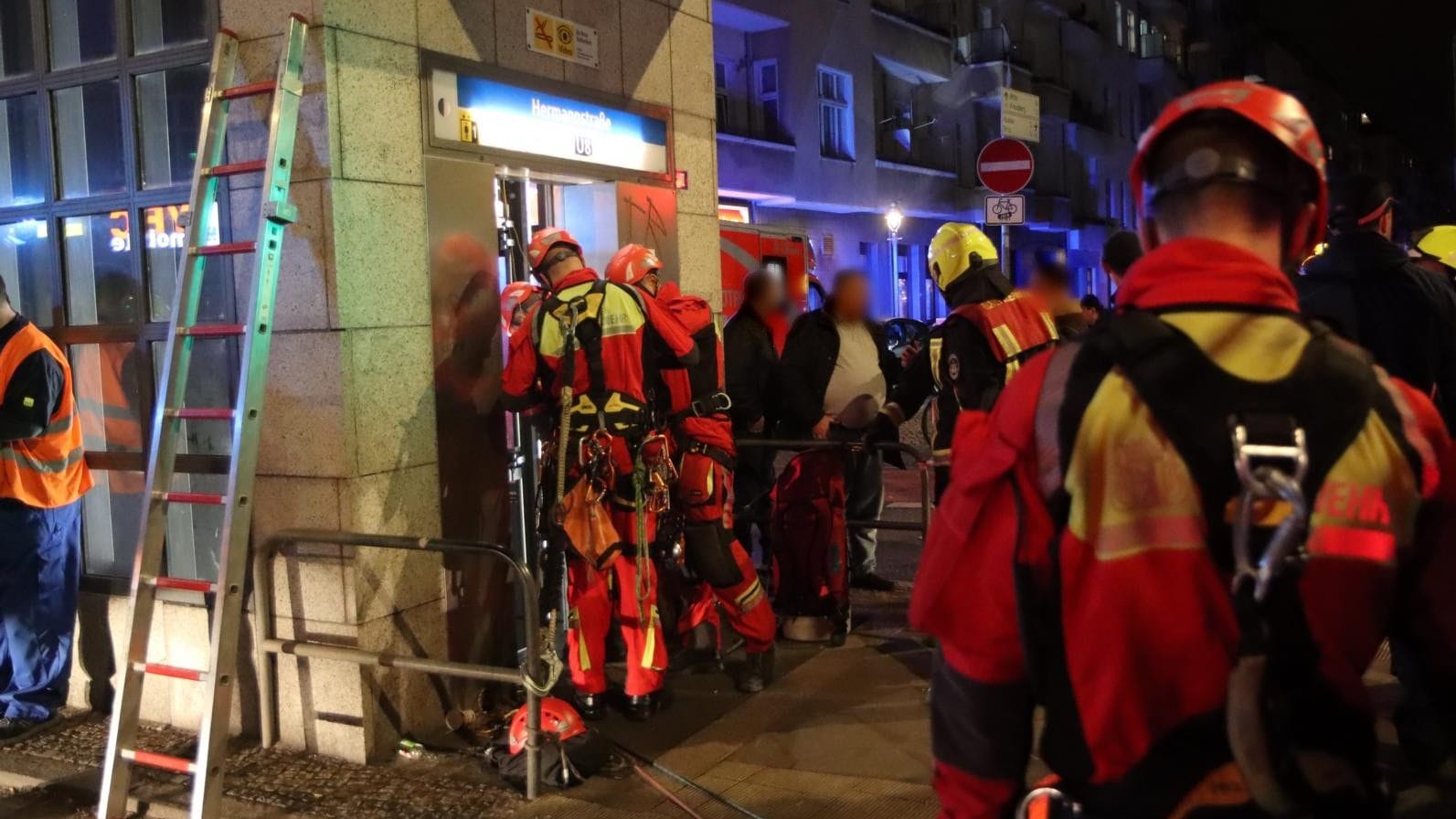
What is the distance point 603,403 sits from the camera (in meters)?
5.34

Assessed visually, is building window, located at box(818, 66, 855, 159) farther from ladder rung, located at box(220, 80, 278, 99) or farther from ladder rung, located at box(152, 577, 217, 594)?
ladder rung, located at box(152, 577, 217, 594)

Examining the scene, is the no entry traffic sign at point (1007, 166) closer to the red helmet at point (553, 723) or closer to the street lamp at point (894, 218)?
the red helmet at point (553, 723)

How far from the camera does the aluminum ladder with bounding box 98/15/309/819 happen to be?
14.5 feet

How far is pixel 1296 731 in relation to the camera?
1.63 meters

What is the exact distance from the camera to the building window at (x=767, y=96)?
960 inches

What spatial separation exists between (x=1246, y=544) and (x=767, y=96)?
2376cm

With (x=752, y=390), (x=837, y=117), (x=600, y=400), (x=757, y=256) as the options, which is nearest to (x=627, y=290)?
(x=600, y=400)

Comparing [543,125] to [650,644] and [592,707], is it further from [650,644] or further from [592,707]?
[592,707]

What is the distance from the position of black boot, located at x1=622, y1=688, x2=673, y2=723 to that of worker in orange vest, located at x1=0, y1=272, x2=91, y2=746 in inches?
101

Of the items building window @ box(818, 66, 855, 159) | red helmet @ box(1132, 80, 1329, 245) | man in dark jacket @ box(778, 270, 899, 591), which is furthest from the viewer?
building window @ box(818, 66, 855, 159)

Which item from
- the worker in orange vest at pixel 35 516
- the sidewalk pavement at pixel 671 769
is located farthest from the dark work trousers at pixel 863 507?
the worker in orange vest at pixel 35 516

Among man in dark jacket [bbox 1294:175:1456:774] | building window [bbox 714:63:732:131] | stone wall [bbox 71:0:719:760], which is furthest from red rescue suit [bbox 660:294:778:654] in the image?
building window [bbox 714:63:732:131]

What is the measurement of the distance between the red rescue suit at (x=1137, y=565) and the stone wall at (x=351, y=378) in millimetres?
3622

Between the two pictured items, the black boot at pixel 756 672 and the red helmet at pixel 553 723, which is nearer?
the red helmet at pixel 553 723
